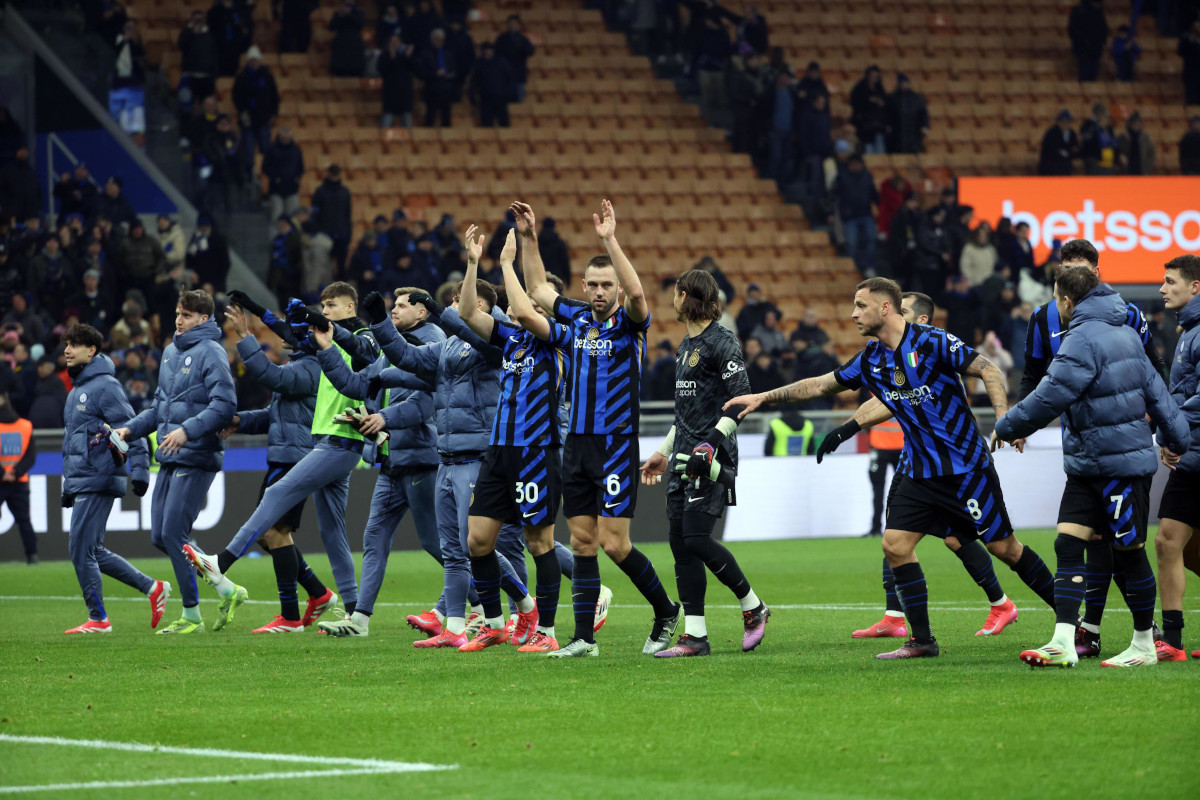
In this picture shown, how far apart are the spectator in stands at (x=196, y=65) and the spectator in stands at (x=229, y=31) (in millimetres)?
223

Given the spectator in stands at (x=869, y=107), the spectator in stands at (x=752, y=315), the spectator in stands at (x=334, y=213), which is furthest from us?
the spectator in stands at (x=869, y=107)

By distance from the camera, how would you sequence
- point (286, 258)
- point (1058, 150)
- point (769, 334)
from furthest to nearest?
point (1058, 150) → point (769, 334) → point (286, 258)

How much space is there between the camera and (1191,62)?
108 feet

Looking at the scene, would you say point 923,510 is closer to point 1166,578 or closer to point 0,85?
point 1166,578

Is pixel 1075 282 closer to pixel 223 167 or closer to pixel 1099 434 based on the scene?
pixel 1099 434

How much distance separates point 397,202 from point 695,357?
733 inches

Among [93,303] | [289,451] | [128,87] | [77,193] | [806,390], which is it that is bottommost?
[289,451]

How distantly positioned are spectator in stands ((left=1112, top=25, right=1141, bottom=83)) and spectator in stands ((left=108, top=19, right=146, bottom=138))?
18.6m

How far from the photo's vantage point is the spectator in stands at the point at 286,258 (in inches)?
933

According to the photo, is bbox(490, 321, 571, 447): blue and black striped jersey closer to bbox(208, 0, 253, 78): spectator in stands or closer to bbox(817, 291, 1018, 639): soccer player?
bbox(817, 291, 1018, 639): soccer player

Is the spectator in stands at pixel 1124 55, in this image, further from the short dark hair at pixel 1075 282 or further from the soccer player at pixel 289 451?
the short dark hair at pixel 1075 282

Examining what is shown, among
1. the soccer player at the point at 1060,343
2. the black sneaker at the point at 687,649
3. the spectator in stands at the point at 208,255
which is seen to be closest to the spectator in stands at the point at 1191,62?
the spectator in stands at the point at 208,255

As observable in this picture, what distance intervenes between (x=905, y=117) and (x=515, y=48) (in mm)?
7069

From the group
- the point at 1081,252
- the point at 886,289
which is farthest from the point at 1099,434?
the point at 886,289
